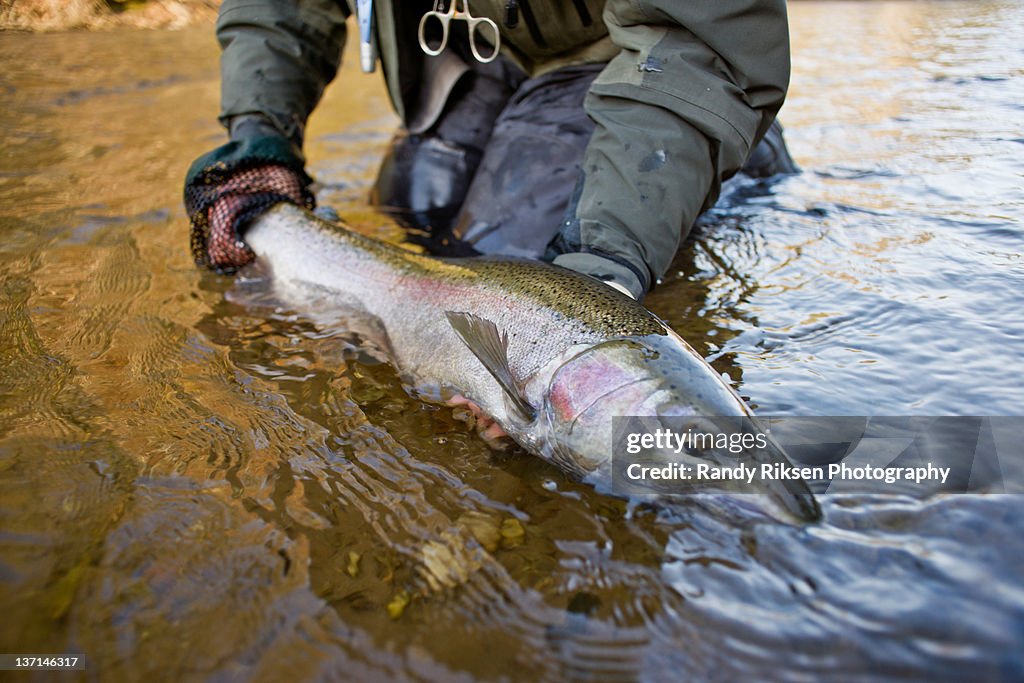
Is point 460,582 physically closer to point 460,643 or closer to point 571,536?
point 460,643

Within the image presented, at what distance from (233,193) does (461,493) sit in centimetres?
190

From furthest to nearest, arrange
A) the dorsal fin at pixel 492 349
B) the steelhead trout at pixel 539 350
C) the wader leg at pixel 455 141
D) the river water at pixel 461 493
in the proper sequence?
the wader leg at pixel 455 141 < the dorsal fin at pixel 492 349 < the steelhead trout at pixel 539 350 < the river water at pixel 461 493

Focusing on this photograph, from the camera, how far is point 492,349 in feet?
6.63

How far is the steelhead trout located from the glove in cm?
50

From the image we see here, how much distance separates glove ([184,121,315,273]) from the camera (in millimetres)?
3090

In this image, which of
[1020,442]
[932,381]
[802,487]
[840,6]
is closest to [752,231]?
[932,381]

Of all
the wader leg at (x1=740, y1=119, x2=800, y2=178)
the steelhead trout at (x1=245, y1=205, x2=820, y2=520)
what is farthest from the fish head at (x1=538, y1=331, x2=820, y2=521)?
the wader leg at (x1=740, y1=119, x2=800, y2=178)

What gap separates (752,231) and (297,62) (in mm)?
2356

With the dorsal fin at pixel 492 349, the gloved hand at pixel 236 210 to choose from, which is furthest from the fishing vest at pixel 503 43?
the dorsal fin at pixel 492 349

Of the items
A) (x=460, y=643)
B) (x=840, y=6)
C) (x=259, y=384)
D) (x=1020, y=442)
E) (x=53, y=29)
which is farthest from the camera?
(x=840, y=6)

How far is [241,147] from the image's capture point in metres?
3.22

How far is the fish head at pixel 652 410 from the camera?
1.61 m

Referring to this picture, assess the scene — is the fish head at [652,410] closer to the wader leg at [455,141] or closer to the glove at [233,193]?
the glove at [233,193]

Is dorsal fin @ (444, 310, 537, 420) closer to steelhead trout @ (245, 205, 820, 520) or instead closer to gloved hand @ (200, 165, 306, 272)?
steelhead trout @ (245, 205, 820, 520)
